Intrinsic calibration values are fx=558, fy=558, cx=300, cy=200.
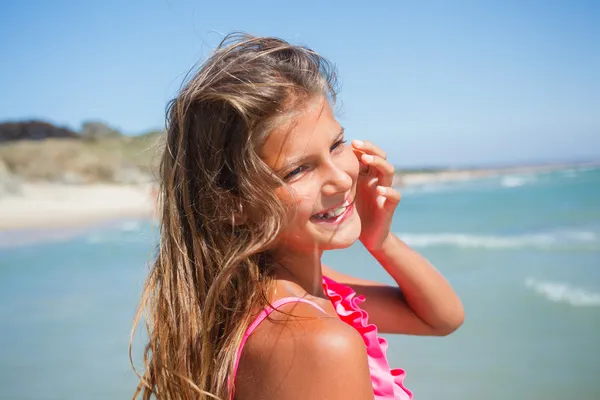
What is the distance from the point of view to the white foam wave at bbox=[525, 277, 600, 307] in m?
5.50

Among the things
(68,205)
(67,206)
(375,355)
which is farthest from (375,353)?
(68,205)

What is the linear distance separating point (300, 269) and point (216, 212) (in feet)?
1.02

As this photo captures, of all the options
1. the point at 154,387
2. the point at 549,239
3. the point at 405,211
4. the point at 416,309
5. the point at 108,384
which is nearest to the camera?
the point at 154,387

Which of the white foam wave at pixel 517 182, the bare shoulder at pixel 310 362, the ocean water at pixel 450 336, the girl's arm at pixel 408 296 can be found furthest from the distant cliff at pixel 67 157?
the bare shoulder at pixel 310 362

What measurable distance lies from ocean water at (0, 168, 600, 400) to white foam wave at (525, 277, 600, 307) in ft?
0.06

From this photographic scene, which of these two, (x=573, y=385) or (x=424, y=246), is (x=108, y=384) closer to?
(x=573, y=385)

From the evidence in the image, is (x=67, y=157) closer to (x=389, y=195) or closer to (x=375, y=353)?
(x=389, y=195)

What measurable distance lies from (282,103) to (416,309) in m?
0.93

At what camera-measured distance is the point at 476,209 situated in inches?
707

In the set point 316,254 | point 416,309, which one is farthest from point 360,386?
point 416,309

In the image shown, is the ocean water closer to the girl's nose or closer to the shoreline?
the girl's nose

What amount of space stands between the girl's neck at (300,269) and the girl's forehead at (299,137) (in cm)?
30

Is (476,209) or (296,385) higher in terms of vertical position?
(296,385)

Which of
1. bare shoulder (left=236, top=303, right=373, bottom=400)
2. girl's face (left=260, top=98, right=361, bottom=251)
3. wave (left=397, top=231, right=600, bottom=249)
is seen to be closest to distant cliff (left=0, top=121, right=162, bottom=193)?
wave (left=397, top=231, right=600, bottom=249)
